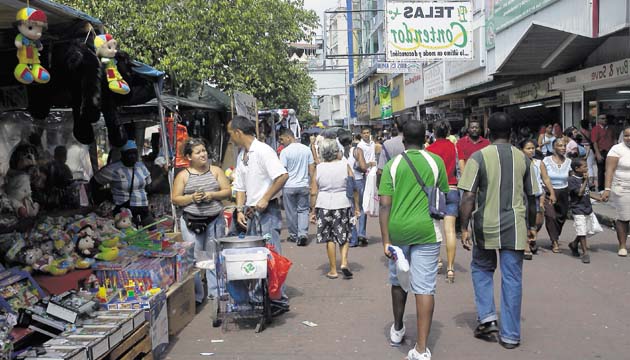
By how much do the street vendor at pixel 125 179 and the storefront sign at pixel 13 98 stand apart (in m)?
1.24

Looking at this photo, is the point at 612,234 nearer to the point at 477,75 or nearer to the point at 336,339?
the point at 336,339

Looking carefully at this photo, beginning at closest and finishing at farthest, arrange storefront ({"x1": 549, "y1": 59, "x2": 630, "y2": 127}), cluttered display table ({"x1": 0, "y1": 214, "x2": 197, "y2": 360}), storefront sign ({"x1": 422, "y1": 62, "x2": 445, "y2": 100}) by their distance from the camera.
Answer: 1. cluttered display table ({"x1": 0, "y1": 214, "x2": 197, "y2": 360})
2. storefront ({"x1": 549, "y1": 59, "x2": 630, "y2": 127})
3. storefront sign ({"x1": 422, "y1": 62, "x2": 445, "y2": 100})

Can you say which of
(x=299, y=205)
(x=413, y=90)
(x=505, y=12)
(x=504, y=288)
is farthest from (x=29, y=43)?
(x=413, y=90)

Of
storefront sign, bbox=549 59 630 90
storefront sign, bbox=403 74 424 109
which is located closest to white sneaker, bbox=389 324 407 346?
storefront sign, bbox=549 59 630 90

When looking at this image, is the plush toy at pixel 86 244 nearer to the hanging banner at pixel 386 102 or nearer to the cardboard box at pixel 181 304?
the cardboard box at pixel 181 304

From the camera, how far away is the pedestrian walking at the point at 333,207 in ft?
24.8

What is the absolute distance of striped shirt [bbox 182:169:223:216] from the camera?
6.16 m

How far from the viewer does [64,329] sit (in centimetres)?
422

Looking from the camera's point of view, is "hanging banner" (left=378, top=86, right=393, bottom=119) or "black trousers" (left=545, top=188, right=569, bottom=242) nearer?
"black trousers" (left=545, top=188, right=569, bottom=242)

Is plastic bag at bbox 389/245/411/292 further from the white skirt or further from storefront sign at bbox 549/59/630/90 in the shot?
storefront sign at bbox 549/59/630/90

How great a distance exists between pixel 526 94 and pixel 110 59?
14259 millimetres

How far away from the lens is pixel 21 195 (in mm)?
5676

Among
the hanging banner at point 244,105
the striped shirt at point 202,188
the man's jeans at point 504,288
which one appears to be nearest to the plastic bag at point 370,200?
the striped shirt at point 202,188

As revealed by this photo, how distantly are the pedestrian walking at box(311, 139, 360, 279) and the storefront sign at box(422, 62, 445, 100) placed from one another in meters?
14.9
